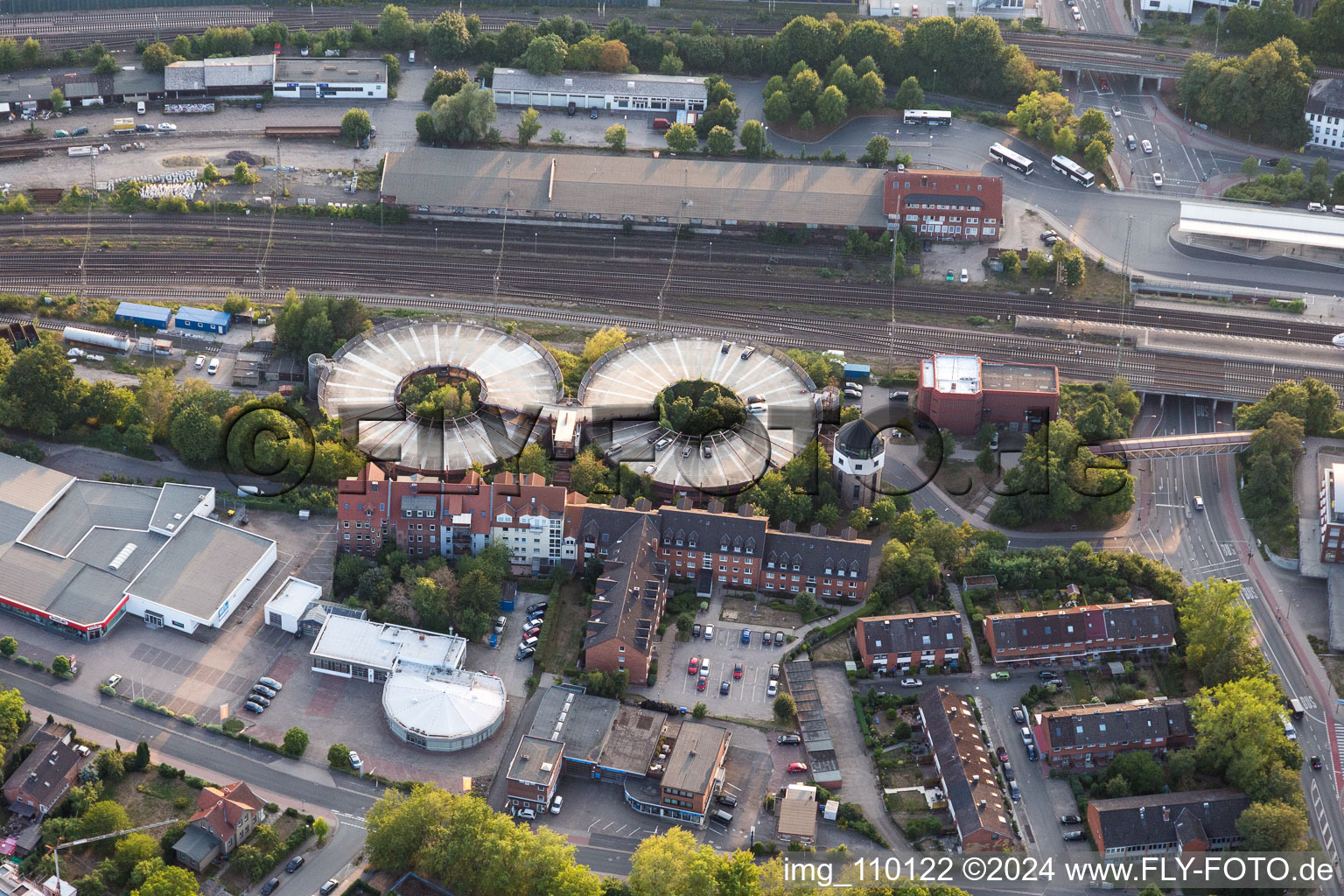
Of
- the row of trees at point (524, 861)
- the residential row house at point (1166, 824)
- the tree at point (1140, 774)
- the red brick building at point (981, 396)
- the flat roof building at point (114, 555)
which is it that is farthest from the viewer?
the red brick building at point (981, 396)

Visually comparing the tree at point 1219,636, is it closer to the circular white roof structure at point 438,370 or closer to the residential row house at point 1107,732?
the residential row house at point 1107,732

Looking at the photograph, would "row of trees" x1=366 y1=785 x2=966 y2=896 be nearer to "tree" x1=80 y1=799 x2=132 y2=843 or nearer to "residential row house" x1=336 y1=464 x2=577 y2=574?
"tree" x1=80 y1=799 x2=132 y2=843

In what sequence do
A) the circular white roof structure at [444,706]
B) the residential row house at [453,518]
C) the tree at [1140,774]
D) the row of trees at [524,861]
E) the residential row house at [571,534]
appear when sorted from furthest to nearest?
the residential row house at [453,518], the residential row house at [571,534], the circular white roof structure at [444,706], the tree at [1140,774], the row of trees at [524,861]

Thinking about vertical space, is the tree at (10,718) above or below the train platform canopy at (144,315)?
below

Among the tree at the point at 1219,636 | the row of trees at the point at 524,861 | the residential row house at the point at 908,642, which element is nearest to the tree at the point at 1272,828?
the tree at the point at 1219,636

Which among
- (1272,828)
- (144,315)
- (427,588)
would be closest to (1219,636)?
(1272,828)

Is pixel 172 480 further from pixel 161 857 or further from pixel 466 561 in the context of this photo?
pixel 161 857

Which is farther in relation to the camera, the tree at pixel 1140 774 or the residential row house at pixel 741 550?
the residential row house at pixel 741 550

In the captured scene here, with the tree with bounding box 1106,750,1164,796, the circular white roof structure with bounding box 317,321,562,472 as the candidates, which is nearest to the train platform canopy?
A: the circular white roof structure with bounding box 317,321,562,472
